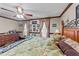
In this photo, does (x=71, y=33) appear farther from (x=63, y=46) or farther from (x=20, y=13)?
(x=20, y=13)

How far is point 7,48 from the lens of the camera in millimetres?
1910

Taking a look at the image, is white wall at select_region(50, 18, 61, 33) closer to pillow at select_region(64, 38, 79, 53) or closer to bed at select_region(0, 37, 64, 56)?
bed at select_region(0, 37, 64, 56)

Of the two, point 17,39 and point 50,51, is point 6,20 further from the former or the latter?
point 50,51

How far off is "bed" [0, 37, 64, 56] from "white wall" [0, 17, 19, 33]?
274mm

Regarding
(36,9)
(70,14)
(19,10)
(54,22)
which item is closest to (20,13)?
(19,10)

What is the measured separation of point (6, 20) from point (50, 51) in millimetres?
756

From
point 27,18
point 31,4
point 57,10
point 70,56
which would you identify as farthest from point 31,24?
point 70,56

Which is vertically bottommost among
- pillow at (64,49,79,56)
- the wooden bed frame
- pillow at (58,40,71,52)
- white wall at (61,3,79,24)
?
pillow at (64,49,79,56)

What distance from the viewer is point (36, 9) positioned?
77.8 inches

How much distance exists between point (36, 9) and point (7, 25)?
18.8 inches

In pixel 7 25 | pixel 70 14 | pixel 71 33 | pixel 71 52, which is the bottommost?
pixel 71 52

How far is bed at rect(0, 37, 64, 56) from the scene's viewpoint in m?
1.87

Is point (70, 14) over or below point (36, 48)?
over

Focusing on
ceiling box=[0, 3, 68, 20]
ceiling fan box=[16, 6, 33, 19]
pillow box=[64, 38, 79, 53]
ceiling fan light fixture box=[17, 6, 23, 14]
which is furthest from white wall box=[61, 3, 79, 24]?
ceiling fan light fixture box=[17, 6, 23, 14]
